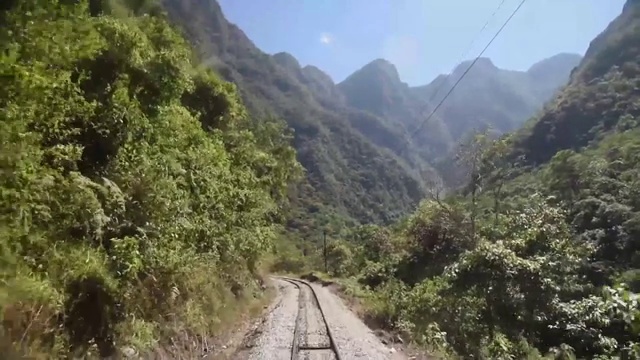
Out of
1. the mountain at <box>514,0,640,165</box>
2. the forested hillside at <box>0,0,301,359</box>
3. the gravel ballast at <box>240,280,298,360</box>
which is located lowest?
the gravel ballast at <box>240,280,298,360</box>

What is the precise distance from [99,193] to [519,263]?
10.3 meters

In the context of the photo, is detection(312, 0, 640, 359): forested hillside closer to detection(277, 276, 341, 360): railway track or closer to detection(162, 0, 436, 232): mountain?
detection(277, 276, 341, 360): railway track

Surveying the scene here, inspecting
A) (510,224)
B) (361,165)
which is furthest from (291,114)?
(510,224)

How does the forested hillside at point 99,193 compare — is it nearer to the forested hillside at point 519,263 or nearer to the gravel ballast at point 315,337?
the gravel ballast at point 315,337

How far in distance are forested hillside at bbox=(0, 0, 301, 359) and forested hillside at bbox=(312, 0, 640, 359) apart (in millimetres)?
6750

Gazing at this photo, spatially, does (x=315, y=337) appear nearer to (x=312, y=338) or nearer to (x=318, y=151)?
(x=312, y=338)

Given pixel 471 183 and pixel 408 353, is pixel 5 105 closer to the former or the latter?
pixel 408 353

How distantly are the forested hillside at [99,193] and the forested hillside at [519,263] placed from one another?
22.1 feet

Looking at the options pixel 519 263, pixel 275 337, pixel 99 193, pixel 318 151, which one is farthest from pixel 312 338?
pixel 318 151

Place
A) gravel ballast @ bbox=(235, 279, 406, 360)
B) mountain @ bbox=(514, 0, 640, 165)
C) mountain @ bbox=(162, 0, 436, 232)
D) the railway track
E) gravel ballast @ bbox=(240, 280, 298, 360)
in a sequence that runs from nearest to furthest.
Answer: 1. gravel ballast @ bbox=(240, 280, 298, 360)
2. the railway track
3. gravel ballast @ bbox=(235, 279, 406, 360)
4. mountain @ bbox=(514, 0, 640, 165)
5. mountain @ bbox=(162, 0, 436, 232)

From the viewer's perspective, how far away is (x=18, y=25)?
702 cm

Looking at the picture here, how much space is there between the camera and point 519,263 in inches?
531

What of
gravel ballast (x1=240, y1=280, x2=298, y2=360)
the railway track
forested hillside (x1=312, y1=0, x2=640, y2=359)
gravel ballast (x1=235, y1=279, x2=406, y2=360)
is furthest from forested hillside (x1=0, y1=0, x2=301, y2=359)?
forested hillside (x1=312, y1=0, x2=640, y2=359)

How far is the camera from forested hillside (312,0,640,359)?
35.5 feet
